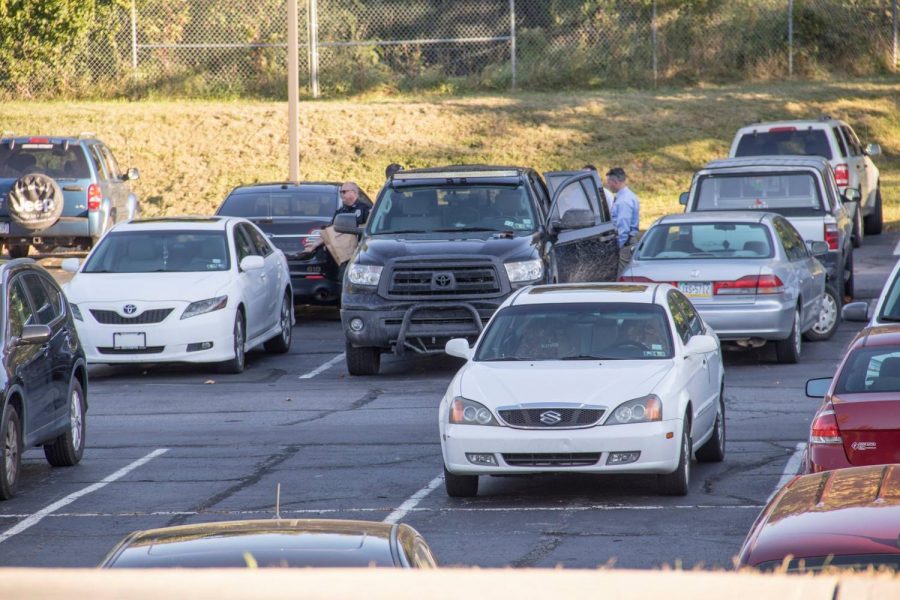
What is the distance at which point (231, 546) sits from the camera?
17.0 feet

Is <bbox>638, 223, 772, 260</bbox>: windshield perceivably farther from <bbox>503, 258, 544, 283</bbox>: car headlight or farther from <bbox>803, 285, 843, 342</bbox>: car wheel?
<bbox>803, 285, 843, 342</bbox>: car wheel

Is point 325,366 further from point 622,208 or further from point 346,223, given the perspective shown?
point 622,208

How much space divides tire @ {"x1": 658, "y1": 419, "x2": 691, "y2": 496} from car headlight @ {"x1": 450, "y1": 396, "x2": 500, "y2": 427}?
1234mm

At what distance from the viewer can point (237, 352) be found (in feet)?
57.0

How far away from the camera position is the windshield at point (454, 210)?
17266 millimetres

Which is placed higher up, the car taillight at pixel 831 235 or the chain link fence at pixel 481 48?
the chain link fence at pixel 481 48

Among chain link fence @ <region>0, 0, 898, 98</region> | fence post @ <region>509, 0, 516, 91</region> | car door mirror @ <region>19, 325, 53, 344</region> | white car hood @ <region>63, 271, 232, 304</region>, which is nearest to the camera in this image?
car door mirror @ <region>19, 325, 53, 344</region>

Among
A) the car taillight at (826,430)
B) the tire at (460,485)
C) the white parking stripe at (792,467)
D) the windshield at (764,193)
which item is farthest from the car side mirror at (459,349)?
the windshield at (764,193)

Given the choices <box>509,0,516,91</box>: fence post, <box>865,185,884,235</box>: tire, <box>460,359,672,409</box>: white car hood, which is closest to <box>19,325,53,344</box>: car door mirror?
<box>460,359,672,409</box>: white car hood

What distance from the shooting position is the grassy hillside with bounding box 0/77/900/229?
106 feet

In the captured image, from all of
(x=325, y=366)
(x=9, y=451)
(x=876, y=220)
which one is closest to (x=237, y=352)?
(x=325, y=366)

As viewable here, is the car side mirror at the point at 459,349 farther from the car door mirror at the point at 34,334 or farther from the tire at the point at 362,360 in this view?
the tire at the point at 362,360

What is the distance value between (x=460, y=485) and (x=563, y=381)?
1.02 m

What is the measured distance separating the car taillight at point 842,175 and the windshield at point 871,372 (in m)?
16.9
